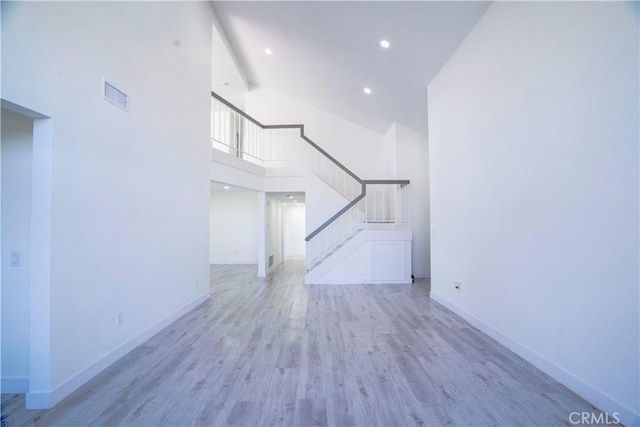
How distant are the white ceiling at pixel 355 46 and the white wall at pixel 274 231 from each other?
124 inches

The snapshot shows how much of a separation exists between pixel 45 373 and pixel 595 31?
176 inches

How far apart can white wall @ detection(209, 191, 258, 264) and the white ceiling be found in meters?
3.64

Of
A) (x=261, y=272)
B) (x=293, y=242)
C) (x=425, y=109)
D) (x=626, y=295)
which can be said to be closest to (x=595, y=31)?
(x=626, y=295)

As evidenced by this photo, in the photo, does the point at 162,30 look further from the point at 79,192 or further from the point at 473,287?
the point at 473,287

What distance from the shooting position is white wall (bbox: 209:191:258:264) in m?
8.39

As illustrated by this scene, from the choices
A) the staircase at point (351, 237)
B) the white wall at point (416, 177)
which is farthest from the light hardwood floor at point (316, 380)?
the white wall at point (416, 177)

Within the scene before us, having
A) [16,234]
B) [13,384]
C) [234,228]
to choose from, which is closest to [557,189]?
[16,234]

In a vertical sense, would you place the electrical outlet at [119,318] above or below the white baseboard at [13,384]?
above

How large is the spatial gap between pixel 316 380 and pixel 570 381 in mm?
1915

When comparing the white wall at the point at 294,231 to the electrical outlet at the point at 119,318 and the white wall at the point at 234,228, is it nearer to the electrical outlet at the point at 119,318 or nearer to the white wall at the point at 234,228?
the white wall at the point at 234,228

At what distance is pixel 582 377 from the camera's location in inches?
76.5

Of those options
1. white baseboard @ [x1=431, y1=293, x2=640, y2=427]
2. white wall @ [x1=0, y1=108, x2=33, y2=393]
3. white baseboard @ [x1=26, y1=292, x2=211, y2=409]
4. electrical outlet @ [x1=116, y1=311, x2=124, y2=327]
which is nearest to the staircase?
white baseboard @ [x1=431, y1=293, x2=640, y2=427]

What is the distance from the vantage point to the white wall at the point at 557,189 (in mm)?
1686

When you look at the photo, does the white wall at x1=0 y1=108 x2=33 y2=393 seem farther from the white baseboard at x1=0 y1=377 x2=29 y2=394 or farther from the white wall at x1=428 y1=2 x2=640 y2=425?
the white wall at x1=428 y1=2 x2=640 y2=425
